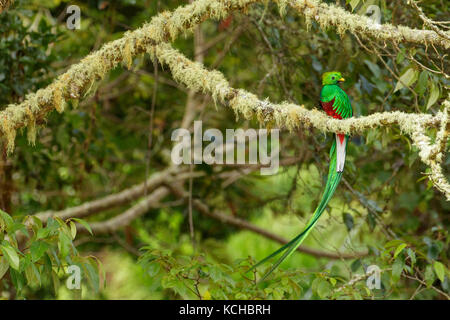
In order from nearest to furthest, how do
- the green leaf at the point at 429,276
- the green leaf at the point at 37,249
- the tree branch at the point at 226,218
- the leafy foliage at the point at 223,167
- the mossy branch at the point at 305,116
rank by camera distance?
the mossy branch at the point at 305,116, the green leaf at the point at 37,249, the leafy foliage at the point at 223,167, the green leaf at the point at 429,276, the tree branch at the point at 226,218

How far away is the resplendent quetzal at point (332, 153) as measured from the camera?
1.65m

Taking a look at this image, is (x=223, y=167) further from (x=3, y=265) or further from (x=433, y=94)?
(x=3, y=265)

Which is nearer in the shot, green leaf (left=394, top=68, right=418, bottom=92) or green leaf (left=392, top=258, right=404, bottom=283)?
green leaf (left=394, top=68, right=418, bottom=92)

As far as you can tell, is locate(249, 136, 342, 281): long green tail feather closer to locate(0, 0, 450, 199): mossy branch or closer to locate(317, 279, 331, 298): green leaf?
locate(0, 0, 450, 199): mossy branch

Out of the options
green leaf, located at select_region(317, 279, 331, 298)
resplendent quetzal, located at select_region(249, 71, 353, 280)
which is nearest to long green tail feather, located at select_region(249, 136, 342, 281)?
resplendent quetzal, located at select_region(249, 71, 353, 280)

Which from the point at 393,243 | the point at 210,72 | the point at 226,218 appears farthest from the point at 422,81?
the point at 226,218

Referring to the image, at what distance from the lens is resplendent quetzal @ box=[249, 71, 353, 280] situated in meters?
1.65

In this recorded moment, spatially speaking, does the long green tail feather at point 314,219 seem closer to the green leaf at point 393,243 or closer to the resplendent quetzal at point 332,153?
the resplendent quetzal at point 332,153

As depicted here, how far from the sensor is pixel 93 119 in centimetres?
320

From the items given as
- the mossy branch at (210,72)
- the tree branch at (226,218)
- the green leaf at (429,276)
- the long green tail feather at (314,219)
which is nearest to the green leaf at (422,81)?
the mossy branch at (210,72)

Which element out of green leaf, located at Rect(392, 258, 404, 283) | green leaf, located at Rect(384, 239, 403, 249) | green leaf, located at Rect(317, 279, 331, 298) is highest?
green leaf, located at Rect(384, 239, 403, 249)

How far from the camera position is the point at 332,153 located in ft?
5.70
